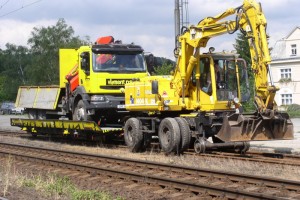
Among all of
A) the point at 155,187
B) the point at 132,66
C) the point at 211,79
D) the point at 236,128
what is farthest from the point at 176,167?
the point at 132,66

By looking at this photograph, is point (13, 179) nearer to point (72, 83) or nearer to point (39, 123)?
point (72, 83)

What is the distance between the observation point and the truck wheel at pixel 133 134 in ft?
55.7

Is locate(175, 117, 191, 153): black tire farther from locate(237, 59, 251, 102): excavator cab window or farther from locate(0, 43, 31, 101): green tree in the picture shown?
locate(0, 43, 31, 101): green tree

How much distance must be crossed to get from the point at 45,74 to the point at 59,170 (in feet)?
206

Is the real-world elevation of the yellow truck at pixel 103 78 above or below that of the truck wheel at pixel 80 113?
above

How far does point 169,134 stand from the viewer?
15.6m

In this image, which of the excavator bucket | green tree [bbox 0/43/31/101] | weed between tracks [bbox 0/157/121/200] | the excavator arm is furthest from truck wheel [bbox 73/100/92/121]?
green tree [bbox 0/43/31/101]

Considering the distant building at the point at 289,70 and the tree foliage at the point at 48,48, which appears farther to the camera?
the tree foliage at the point at 48,48

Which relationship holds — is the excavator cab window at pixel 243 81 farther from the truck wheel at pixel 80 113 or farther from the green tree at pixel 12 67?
the green tree at pixel 12 67

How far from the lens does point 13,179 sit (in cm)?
1134

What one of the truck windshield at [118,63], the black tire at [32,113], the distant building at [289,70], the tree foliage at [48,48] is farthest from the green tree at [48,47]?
the truck windshield at [118,63]

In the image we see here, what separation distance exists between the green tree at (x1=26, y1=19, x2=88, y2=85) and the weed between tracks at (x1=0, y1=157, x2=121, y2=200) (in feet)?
202

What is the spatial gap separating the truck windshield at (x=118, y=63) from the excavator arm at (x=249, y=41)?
3.60m

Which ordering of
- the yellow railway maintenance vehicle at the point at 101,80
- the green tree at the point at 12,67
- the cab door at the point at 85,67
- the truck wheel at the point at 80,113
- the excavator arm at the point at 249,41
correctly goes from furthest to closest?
the green tree at the point at 12,67 < the truck wheel at the point at 80,113 < the cab door at the point at 85,67 < the yellow railway maintenance vehicle at the point at 101,80 < the excavator arm at the point at 249,41
